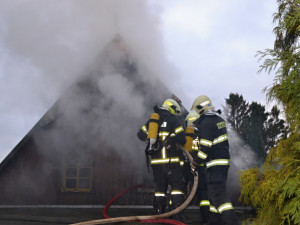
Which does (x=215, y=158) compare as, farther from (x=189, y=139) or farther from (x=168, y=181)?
(x=168, y=181)

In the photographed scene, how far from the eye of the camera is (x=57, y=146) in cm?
933

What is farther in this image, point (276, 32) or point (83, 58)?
point (83, 58)

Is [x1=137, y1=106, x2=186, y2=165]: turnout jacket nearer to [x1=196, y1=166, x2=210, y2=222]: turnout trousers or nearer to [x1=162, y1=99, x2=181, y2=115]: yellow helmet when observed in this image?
[x1=162, y1=99, x2=181, y2=115]: yellow helmet

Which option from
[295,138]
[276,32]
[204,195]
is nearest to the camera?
[295,138]

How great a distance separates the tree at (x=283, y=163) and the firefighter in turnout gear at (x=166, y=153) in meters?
1.87

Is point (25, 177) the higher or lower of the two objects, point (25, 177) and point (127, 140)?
the lower

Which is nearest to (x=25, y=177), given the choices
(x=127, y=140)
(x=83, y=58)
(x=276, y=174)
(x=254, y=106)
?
(x=127, y=140)

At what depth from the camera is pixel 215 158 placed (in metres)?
4.93

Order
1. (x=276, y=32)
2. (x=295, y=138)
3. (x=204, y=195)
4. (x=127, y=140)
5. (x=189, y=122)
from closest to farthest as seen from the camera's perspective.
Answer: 1. (x=295, y=138)
2. (x=276, y=32)
3. (x=204, y=195)
4. (x=189, y=122)
5. (x=127, y=140)

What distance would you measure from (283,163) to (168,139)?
2428mm

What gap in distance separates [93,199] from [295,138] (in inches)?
264

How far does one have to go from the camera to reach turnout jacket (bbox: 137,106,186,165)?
562cm

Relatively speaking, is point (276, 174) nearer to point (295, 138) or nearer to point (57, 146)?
point (295, 138)

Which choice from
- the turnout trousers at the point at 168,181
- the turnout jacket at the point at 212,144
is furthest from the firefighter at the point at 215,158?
the turnout trousers at the point at 168,181
